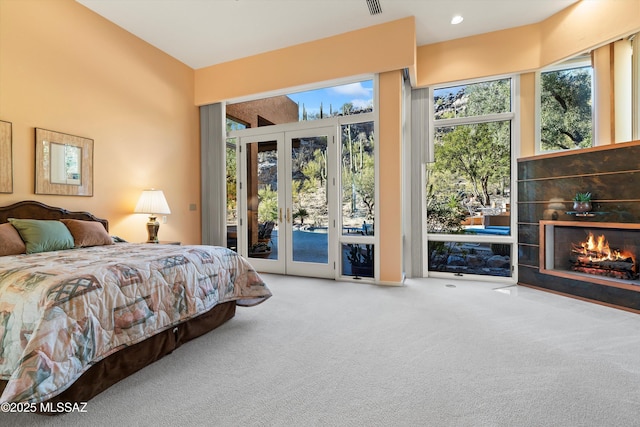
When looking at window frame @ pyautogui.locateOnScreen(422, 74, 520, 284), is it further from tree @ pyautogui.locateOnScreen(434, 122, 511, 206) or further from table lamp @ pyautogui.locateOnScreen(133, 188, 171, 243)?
table lamp @ pyautogui.locateOnScreen(133, 188, 171, 243)

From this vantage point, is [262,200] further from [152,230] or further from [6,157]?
[6,157]

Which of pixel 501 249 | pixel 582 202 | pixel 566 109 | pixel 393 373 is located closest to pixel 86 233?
pixel 393 373

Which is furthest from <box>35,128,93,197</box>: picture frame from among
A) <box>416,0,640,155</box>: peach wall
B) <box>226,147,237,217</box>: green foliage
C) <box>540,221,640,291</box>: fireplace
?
<box>540,221,640,291</box>: fireplace

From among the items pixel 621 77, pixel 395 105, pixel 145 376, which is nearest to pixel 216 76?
pixel 395 105

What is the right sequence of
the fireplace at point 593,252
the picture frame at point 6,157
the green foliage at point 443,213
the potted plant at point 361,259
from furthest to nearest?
the green foliage at point 443,213 → the potted plant at point 361,259 → the fireplace at point 593,252 → the picture frame at point 6,157

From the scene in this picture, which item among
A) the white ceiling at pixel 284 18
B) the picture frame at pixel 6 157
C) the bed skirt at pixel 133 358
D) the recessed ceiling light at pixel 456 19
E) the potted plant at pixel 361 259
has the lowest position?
the bed skirt at pixel 133 358

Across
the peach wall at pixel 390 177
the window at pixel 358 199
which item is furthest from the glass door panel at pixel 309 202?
the peach wall at pixel 390 177

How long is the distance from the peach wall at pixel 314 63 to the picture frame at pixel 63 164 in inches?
84.0

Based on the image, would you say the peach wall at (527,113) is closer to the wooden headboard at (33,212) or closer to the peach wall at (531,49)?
the peach wall at (531,49)

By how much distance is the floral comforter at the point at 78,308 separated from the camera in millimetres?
1392

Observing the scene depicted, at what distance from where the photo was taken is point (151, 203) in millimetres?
3922

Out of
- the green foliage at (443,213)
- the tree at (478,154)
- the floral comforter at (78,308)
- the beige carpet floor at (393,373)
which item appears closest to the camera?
the floral comforter at (78,308)

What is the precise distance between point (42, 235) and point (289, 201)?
2.88 m

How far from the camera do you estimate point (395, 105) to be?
402cm
